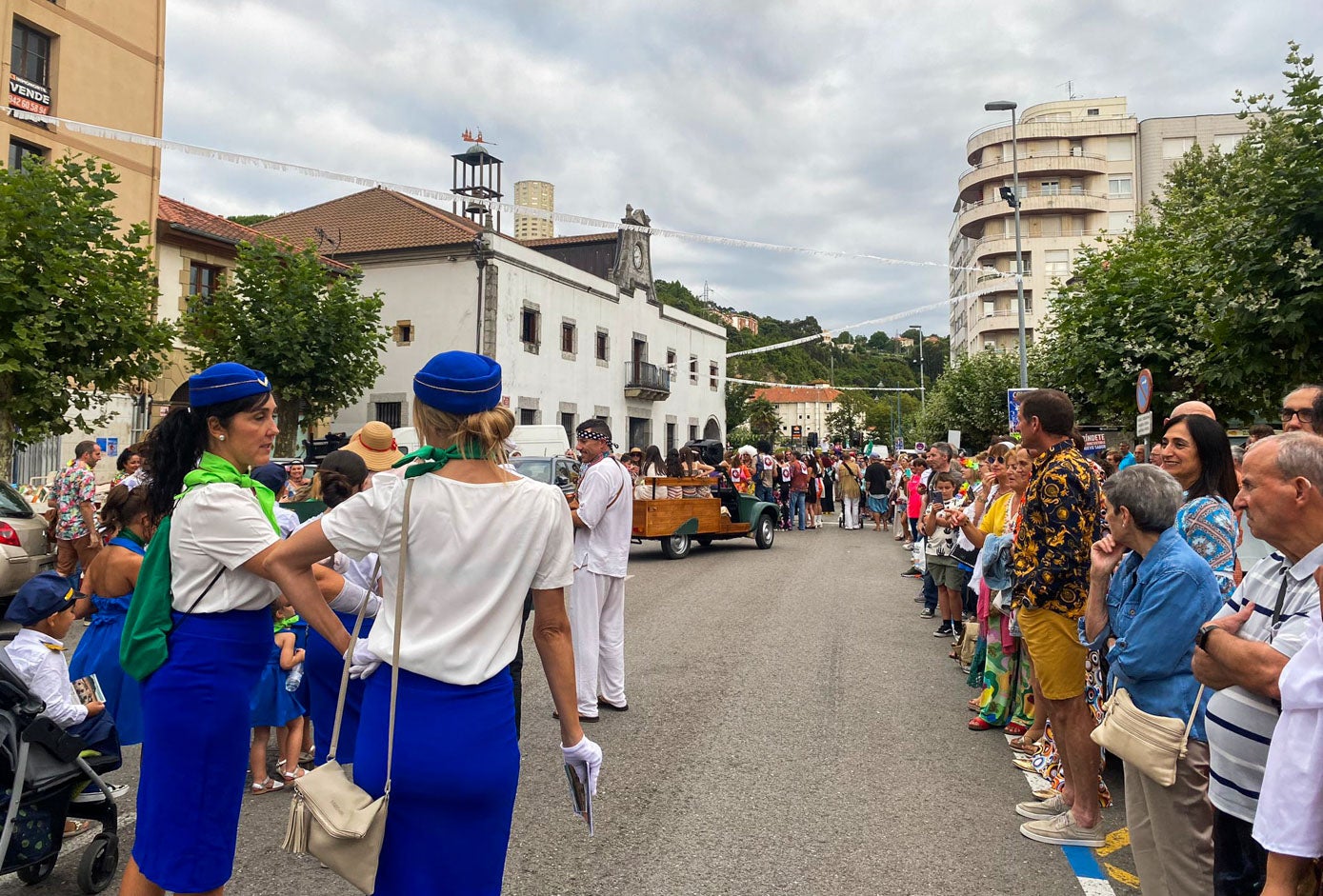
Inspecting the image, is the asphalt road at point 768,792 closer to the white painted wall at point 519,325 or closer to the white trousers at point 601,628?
the white trousers at point 601,628

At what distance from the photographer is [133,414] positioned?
22844mm

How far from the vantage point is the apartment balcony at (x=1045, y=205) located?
6719 centimetres

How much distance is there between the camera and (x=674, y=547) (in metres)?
16.8

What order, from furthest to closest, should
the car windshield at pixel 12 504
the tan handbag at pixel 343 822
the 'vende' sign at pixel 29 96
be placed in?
the 'vende' sign at pixel 29 96 → the car windshield at pixel 12 504 → the tan handbag at pixel 343 822

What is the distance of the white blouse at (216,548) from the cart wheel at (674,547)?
14.0m

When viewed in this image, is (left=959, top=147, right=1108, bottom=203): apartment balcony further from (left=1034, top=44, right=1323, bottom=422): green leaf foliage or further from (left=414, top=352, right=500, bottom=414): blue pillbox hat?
(left=414, top=352, right=500, bottom=414): blue pillbox hat

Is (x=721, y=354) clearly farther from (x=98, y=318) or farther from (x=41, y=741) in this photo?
(x=41, y=741)

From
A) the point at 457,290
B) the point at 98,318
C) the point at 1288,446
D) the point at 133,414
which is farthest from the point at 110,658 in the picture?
the point at 457,290

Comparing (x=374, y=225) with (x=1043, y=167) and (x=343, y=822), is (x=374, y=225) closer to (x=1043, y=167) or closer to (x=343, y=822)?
(x=343, y=822)

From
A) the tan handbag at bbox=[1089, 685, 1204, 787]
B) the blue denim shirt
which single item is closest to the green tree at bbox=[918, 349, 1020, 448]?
the blue denim shirt

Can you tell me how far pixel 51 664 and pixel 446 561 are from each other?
2.68m

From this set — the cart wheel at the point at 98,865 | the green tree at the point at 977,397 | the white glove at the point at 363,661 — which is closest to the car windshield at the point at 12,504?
the cart wheel at the point at 98,865

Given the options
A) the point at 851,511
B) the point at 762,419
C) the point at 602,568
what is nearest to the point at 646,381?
the point at 851,511

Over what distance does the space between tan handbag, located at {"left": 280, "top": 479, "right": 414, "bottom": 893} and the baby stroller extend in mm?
2019
